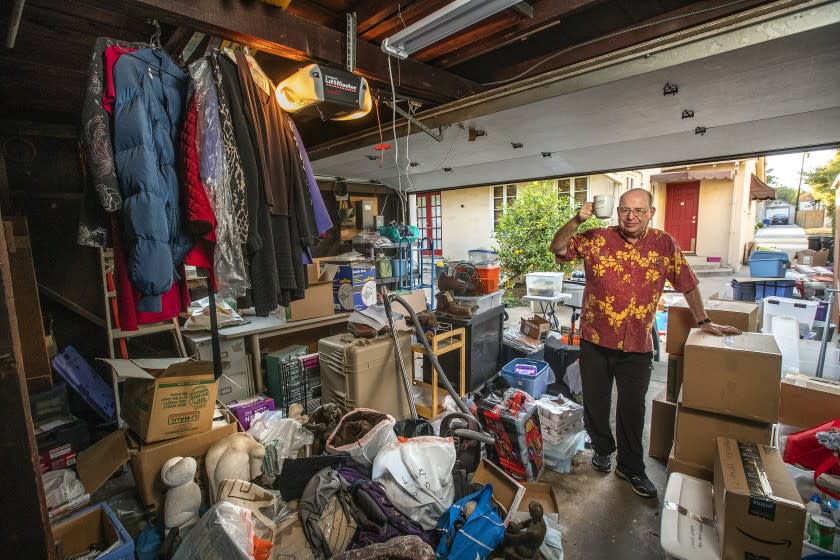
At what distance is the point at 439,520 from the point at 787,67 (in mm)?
3022

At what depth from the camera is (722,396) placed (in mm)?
1995

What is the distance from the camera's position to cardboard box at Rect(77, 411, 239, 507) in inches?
80.0

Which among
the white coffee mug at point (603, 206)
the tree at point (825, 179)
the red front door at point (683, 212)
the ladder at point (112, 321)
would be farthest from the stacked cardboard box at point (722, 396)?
the tree at point (825, 179)

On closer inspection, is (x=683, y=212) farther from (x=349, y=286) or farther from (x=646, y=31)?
(x=646, y=31)

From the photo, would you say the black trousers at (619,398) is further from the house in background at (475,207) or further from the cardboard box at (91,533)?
the house in background at (475,207)

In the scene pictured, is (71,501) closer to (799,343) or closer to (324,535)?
(324,535)

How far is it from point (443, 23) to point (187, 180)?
47.9 inches

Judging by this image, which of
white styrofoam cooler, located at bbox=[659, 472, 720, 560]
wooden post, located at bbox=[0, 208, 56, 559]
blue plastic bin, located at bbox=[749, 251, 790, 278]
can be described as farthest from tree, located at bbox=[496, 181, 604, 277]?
wooden post, located at bbox=[0, 208, 56, 559]

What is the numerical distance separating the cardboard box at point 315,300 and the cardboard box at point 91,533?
2.11m

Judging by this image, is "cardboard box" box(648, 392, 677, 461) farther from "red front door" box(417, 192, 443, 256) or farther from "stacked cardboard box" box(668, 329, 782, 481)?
"red front door" box(417, 192, 443, 256)

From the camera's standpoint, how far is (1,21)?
1.59 m

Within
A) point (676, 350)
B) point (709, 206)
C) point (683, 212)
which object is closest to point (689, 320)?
point (676, 350)

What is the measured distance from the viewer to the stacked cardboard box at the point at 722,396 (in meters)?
1.89

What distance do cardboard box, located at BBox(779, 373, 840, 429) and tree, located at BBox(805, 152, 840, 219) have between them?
22420 millimetres
